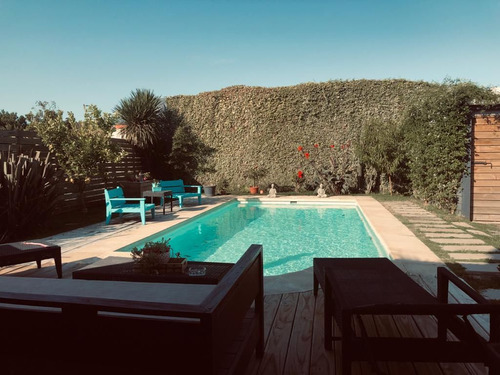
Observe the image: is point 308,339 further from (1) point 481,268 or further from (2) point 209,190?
(2) point 209,190

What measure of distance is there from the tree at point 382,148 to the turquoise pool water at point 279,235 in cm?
209

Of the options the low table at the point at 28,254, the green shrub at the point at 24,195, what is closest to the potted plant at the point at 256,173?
the green shrub at the point at 24,195

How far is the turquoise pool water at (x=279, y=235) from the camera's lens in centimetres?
619

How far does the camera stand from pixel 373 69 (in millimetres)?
13609

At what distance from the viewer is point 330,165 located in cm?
1328

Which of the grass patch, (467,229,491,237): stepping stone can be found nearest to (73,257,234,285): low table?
the grass patch

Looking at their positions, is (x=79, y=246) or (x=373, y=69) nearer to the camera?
(x=79, y=246)

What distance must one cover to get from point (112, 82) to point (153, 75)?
2222 mm

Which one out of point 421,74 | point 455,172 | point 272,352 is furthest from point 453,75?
point 272,352

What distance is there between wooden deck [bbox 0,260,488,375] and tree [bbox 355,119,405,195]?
9152 millimetres

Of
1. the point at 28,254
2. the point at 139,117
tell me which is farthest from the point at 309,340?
the point at 139,117

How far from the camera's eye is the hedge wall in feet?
43.1

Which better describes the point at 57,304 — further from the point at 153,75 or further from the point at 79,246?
the point at 153,75

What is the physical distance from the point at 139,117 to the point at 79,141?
14.3 ft
